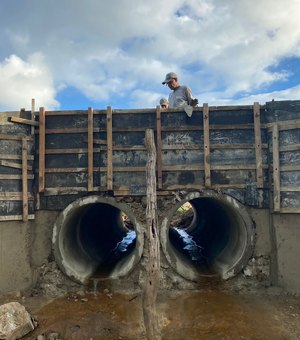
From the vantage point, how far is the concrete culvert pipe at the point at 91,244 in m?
8.62

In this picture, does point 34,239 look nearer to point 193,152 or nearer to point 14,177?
point 14,177

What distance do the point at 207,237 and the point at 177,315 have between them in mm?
6315

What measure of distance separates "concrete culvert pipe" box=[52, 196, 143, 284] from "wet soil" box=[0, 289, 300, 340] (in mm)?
831

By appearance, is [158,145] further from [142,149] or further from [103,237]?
[103,237]

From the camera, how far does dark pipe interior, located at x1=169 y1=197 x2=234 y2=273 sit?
1047 cm

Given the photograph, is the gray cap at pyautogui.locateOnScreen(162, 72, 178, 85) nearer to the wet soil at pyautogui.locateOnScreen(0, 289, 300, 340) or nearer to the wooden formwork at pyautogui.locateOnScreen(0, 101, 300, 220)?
the wooden formwork at pyautogui.locateOnScreen(0, 101, 300, 220)

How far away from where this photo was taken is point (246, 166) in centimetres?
873

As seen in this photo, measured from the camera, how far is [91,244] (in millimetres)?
11820

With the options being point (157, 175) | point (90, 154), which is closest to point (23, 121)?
point (90, 154)

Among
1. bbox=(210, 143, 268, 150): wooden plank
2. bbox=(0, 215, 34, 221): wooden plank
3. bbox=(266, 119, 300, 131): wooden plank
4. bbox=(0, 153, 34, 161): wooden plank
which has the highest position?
bbox=(266, 119, 300, 131): wooden plank

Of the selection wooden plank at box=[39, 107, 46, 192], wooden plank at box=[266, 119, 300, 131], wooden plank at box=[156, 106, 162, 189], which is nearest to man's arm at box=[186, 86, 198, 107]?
wooden plank at box=[156, 106, 162, 189]

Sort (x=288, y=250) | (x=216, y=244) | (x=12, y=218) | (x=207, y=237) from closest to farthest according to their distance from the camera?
(x=288, y=250) → (x=12, y=218) → (x=216, y=244) → (x=207, y=237)

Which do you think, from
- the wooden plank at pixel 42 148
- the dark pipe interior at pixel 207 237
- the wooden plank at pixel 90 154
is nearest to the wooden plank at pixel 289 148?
the dark pipe interior at pixel 207 237

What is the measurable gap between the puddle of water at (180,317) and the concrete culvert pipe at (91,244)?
881 mm
